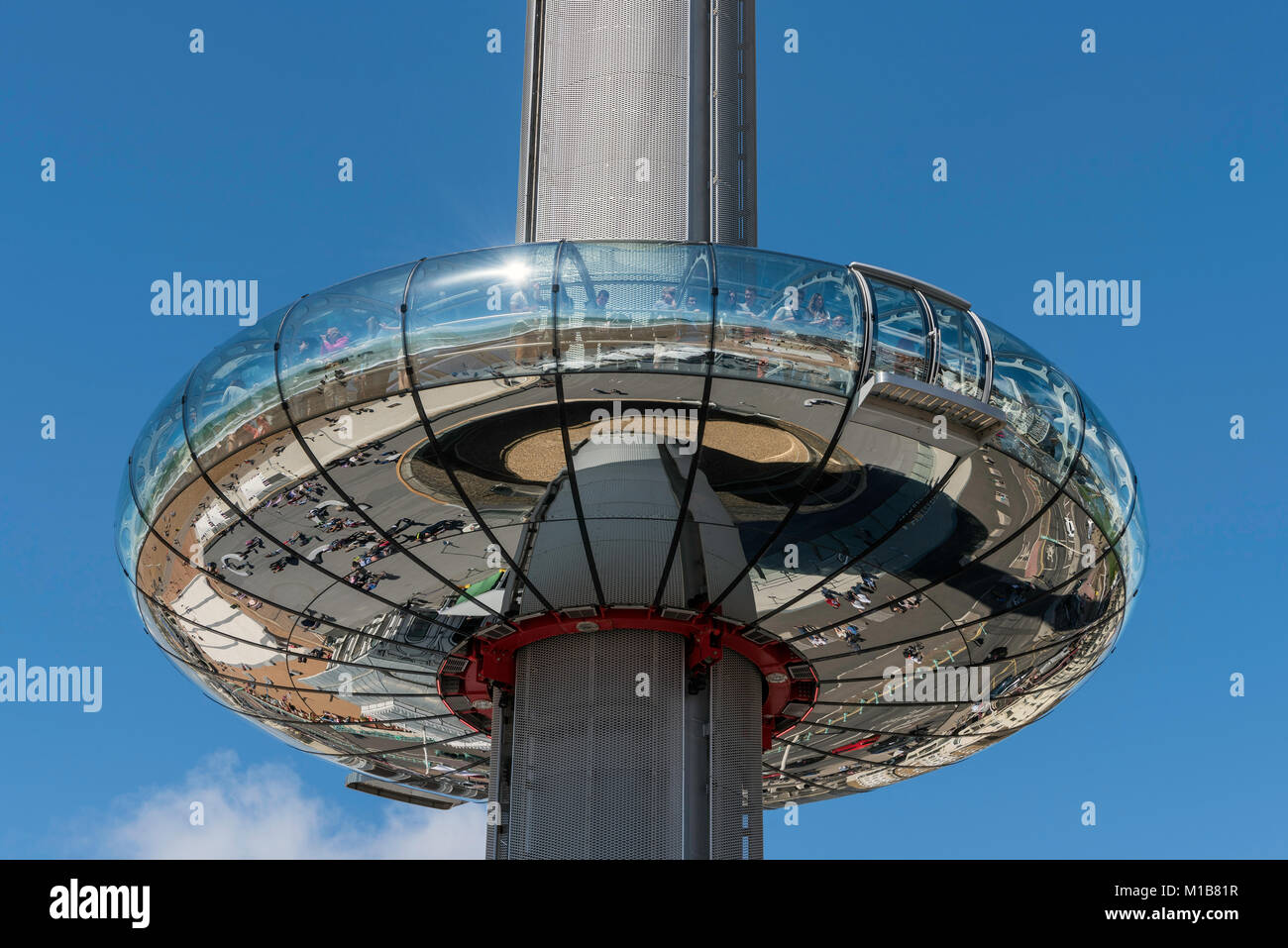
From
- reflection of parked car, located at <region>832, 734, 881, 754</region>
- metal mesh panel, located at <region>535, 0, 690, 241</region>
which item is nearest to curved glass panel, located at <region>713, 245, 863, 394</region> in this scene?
metal mesh panel, located at <region>535, 0, 690, 241</region>

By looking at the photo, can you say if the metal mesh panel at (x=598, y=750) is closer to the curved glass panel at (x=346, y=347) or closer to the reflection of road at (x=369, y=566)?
the reflection of road at (x=369, y=566)

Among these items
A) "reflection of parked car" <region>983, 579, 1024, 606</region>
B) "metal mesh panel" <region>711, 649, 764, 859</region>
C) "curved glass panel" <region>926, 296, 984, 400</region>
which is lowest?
"metal mesh panel" <region>711, 649, 764, 859</region>

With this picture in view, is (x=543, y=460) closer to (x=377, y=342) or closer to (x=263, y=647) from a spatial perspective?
(x=377, y=342)

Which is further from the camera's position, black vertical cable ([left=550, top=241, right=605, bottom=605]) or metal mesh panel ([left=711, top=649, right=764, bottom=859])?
metal mesh panel ([left=711, top=649, right=764, bottom=859])

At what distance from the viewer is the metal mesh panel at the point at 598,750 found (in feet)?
66.0

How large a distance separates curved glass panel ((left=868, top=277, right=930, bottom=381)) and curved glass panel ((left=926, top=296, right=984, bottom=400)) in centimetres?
23

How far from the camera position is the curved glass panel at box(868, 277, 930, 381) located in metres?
18.2

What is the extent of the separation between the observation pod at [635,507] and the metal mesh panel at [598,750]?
0.04m

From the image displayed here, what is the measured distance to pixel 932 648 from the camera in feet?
76.5

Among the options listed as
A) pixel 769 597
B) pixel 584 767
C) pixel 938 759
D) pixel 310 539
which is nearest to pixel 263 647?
pixel 310 539

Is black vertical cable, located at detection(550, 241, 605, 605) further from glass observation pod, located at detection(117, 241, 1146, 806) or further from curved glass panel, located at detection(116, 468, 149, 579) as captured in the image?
curved glass panel, located at detection(116, 468, 149, 579)

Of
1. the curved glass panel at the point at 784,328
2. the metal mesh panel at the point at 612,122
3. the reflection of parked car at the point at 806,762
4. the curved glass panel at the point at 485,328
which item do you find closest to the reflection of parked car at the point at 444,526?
the curved glass panel at the point at 485,328

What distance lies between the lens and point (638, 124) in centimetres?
2377

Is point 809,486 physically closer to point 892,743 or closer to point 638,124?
point 638,124
